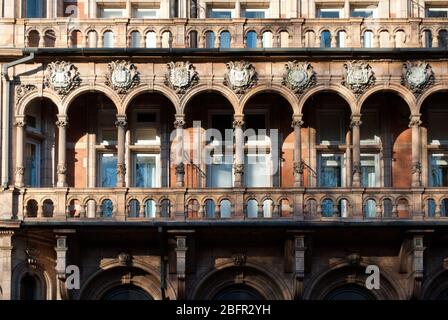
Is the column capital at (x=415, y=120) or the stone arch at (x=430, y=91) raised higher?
the stone arch at (x=430, y=91)

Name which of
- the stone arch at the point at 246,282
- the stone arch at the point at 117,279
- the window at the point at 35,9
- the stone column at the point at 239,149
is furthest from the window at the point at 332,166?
the window at the point at 35,9

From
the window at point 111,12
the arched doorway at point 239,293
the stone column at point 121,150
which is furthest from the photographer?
the window at point 111,12

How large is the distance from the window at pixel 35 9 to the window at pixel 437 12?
9427 mm

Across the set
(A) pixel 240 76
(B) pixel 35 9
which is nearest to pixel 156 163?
(A) pixel 240 76

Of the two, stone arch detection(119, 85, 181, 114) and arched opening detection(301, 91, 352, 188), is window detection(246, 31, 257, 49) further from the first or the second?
stone arch detection(119, 85, 181, 114)

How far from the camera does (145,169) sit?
123 ft

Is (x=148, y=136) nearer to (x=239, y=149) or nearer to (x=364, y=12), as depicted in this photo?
(x=239, y=149)

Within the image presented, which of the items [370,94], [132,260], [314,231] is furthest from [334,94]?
[132,260]

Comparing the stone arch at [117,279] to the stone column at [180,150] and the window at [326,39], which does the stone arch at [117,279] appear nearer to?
the stone column at [180,150]

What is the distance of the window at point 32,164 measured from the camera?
120ft

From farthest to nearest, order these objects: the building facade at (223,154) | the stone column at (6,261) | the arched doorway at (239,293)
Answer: the arched doorway at (239,293) < the building facade at (223,154) < the stone column at (6,261)

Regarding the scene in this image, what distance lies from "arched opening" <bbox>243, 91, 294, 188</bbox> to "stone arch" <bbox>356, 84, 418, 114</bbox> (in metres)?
1.85

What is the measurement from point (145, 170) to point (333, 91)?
16.2 ft

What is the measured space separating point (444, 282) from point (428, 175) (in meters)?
2.63
